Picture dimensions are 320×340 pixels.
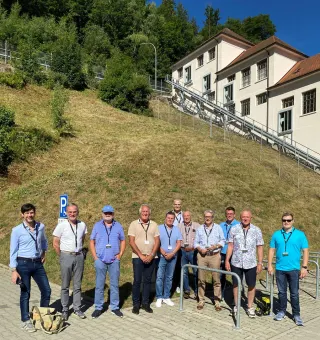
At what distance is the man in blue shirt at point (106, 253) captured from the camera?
6.72 m

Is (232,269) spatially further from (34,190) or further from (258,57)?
(258,57)

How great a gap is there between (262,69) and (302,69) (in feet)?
14.1

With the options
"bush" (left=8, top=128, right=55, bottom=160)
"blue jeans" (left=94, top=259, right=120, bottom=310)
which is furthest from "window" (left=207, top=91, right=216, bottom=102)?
"blue jeans" (left=94, top=259, right=120, bottom=310)

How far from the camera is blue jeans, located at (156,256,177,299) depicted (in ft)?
24.8

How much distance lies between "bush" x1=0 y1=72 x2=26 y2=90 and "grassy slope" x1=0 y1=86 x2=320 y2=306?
3.04 meters

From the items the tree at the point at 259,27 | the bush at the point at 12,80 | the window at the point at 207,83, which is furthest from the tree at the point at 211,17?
the bush at the point at 12,80

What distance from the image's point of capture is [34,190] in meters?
16.5

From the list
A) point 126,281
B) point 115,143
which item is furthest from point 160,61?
point 126,281

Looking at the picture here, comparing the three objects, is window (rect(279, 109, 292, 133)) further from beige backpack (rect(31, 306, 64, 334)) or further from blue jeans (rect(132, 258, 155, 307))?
beige backpack (rect(31, 306, 64, 334))

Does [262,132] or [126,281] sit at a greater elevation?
[262,132]

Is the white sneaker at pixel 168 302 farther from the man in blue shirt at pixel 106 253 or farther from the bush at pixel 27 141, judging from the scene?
the bush at pixel 27 141

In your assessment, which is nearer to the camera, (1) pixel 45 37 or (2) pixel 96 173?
(2) pixel 96 173

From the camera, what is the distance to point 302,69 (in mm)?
31062

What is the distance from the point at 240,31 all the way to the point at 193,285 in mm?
66102
